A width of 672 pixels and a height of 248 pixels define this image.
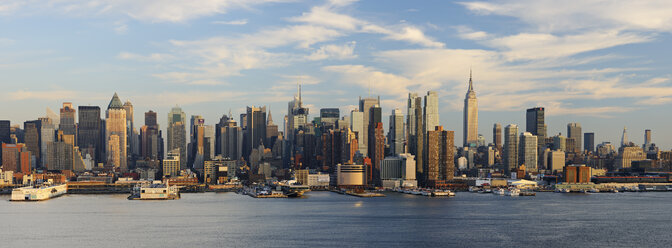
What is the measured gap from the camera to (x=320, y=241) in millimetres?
99062

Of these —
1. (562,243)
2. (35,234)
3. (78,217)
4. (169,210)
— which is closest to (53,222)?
(78,217)

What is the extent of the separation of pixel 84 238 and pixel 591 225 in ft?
265

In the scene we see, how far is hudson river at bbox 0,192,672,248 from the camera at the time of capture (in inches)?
3895

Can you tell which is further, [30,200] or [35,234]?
[30,200]

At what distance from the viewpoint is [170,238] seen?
101 meters

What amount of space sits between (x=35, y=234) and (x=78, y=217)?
2989 cm

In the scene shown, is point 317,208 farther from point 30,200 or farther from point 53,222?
point 30,200

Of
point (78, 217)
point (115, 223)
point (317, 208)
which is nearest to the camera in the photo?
point (115, 223)

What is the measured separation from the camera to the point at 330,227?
11769 cm

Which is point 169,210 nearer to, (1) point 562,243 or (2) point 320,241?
(2) point 320,241

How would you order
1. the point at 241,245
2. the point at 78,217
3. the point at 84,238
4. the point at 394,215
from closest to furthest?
the point at 241,245 → the point at 84,238 → the point at 78,217 → the point at 394,215

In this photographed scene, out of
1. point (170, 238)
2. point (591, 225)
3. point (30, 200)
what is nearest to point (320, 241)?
point (170, 238)

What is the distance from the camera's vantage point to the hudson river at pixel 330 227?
325 ft

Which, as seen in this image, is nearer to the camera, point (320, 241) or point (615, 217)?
point (320, 241)
